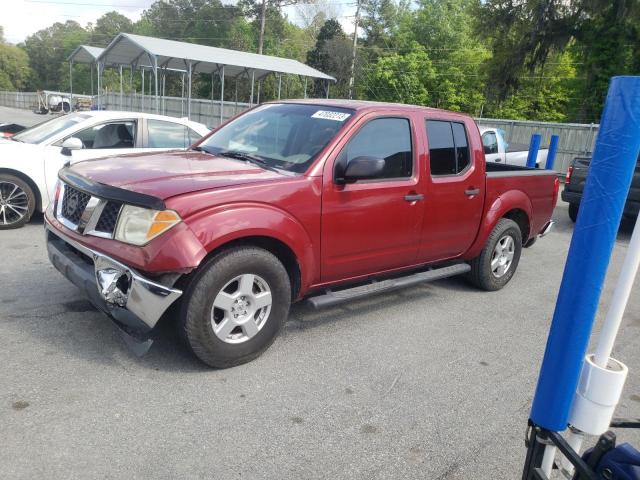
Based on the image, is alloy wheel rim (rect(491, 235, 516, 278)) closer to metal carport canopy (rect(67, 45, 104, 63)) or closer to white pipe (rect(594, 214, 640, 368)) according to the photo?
white pipe (rect(594, 214, 640, 368))

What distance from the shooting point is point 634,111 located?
5.22 feet

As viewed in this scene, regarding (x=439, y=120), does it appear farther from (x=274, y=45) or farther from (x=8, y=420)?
(x=274, y=45)

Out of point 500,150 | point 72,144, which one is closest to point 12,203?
point 72,144

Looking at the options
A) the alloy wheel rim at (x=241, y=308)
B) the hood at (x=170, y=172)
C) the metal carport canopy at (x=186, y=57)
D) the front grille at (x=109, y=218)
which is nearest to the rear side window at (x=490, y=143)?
the hood at (x=170, y=172)

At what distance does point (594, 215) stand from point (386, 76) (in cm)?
4261

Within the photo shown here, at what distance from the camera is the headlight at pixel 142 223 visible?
3.31 meters

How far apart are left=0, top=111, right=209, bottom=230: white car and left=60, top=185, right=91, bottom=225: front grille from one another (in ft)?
8.50

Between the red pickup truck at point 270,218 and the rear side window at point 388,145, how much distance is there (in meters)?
0.01

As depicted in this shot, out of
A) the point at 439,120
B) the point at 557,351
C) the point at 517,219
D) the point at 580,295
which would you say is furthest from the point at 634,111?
the point at 517,219

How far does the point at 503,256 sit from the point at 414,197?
188 centimetres

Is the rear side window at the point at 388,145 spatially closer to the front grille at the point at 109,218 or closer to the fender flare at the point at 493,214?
the fender flare at the point at 493,214

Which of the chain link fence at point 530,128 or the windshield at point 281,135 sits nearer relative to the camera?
the windshield at point 281,135

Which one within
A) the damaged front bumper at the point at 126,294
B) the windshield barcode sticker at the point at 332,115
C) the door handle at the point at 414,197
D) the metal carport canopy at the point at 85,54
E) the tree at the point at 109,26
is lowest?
the damaged front bumper at the point at 126,294

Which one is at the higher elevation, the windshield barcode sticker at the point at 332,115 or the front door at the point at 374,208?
the windshield barcode sticker at the point at 332,115
